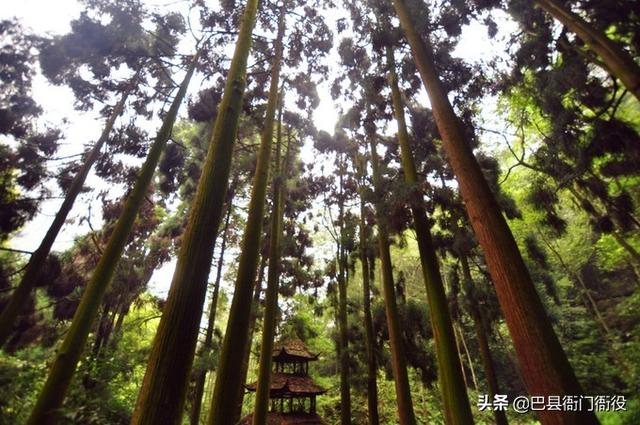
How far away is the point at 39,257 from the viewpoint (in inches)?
232

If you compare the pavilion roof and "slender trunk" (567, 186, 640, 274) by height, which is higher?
"slender trunk" (567, 186, 640, 274)

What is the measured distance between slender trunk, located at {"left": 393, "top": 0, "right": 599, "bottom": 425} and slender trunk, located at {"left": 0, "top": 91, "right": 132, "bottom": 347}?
7.45 m

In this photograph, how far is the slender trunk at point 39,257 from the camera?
553cm

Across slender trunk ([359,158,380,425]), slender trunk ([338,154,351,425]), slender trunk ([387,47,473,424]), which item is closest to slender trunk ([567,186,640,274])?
slender trunk ([387,47,473,424])

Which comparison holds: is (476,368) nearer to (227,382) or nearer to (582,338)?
(582,338)

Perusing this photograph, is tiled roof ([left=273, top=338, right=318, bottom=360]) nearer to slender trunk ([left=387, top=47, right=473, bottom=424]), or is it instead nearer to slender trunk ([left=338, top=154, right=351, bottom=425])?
slender trunk ([left=338, top=154, right=351, bottom=425])

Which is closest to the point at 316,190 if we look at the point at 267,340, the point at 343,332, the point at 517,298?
the point at 343,332

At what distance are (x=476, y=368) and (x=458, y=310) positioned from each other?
15961 millimetres

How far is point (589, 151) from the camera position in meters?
5.37

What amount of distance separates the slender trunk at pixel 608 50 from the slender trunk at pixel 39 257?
9470 mm

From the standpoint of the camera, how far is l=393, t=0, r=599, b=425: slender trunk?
8.04 feet

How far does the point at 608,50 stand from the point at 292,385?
12.6 meters

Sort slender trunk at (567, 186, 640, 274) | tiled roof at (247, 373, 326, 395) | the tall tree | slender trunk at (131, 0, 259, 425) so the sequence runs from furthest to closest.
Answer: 1. tiled roof at (247, 373, 326, 395)
2. slender trunk at (567, 186, 640, 274)
3. the tall tree
4. slender trunk at (131, 0, 259, 425)

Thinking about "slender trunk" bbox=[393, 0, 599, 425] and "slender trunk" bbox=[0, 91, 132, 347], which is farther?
"slender trunk" bbox=[0, 91, 132, 347]
